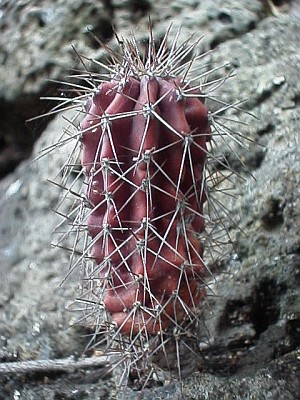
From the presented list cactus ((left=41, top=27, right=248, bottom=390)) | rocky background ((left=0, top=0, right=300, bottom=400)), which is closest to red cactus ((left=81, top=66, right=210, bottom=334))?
cactus ((left=41, top=27, right=248, bottom=390))

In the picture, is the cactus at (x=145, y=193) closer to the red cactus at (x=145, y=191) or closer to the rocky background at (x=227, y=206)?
the red cactus at (x=145, y=191)

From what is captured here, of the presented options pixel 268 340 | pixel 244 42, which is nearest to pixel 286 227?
pixel 268 340

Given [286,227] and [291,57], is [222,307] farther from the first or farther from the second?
[291,57]

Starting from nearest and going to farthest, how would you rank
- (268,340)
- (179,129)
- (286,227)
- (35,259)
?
(179,129), (268,340), (286,227), (35,259)

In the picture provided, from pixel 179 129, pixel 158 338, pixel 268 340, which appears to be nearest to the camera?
pixel 179 129

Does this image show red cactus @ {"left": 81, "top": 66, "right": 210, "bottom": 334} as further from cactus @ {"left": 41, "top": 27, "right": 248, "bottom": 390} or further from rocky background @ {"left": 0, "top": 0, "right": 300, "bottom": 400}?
rocky background @ {"left": 0, "top": 0, "right": 300, "bottom": 400}

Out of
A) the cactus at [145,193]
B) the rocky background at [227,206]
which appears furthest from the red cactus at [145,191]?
the rocky background at [227,206]

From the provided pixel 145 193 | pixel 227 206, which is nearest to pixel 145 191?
pixel 145 193
